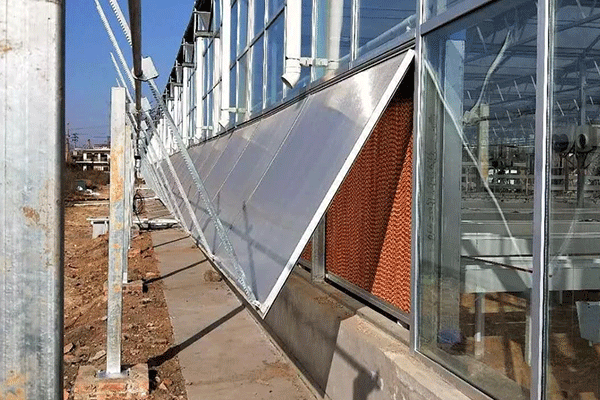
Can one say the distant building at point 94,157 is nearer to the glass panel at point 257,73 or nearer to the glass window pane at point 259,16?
the glass panel at point 257,73

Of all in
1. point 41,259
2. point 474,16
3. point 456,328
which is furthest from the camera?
point 456,328

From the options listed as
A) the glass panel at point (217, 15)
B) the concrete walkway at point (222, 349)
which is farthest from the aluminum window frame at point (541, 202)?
the glass panel at point (217, 15)

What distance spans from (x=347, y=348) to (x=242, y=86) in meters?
7.84

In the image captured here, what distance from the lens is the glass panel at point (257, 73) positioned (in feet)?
34.1

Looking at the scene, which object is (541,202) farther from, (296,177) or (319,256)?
(319,256)

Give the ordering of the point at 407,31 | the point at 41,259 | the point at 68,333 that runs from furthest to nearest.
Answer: the point at 68,333
the point at 407,31
the point at 41,259

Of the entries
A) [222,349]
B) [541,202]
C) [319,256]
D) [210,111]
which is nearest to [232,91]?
[210,111]

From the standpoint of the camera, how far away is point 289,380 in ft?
22.2

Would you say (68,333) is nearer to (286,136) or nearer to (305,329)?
(305,329)

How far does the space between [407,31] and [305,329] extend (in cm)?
313

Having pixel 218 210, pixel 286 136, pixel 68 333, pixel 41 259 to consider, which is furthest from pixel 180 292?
pixel 41 259

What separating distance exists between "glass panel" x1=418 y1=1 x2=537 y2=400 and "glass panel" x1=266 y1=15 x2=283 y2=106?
4.71 m

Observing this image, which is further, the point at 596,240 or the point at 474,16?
the point at 474,16

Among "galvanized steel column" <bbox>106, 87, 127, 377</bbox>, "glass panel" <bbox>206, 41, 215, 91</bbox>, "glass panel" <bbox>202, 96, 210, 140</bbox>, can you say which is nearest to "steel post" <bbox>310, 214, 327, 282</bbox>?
"galvanized steel column" <bbox>106, 87, 127, 377</bbox>
